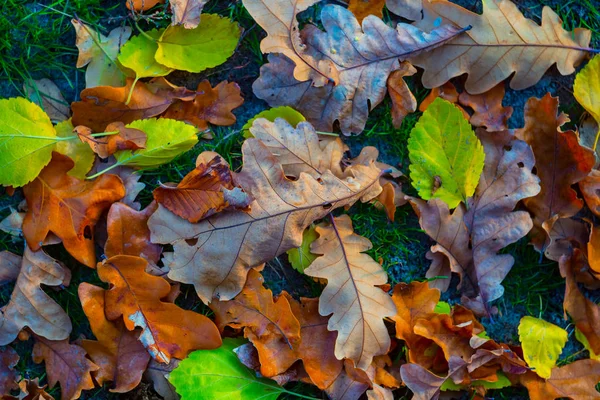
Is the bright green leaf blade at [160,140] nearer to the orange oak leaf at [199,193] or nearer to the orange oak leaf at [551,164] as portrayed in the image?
the orange oak leaf at [199,193]

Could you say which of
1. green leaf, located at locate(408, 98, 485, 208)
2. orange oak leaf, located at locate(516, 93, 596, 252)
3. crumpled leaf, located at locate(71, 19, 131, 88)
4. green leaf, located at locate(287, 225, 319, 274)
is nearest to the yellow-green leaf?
orange oak leaf, located at locate(516, 93, 596, 252)

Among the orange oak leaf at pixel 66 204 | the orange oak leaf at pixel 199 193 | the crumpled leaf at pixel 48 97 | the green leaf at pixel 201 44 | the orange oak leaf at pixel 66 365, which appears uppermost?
the green leaf at pixel 201 44

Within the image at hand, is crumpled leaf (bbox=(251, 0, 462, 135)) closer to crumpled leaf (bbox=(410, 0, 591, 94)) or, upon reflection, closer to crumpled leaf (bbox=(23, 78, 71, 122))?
crumpled leaf (bbox=(410, 0, 591, 94))

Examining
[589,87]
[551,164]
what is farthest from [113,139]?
[589,87]

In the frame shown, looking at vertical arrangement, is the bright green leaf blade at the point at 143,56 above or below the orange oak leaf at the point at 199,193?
above

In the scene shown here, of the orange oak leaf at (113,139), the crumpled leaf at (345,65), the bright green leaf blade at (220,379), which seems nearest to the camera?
A: the bright green leaf blade at (220,379)

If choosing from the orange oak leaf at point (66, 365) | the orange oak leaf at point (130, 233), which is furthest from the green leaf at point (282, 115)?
the orange oak leaf at point (66, 365)

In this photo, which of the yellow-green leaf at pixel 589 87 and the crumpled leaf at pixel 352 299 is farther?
the yellow-green leaf at pixel 589 87

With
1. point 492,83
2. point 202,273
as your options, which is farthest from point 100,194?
point 492,83

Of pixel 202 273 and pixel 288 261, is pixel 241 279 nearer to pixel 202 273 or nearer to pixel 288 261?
pixel 202 273
